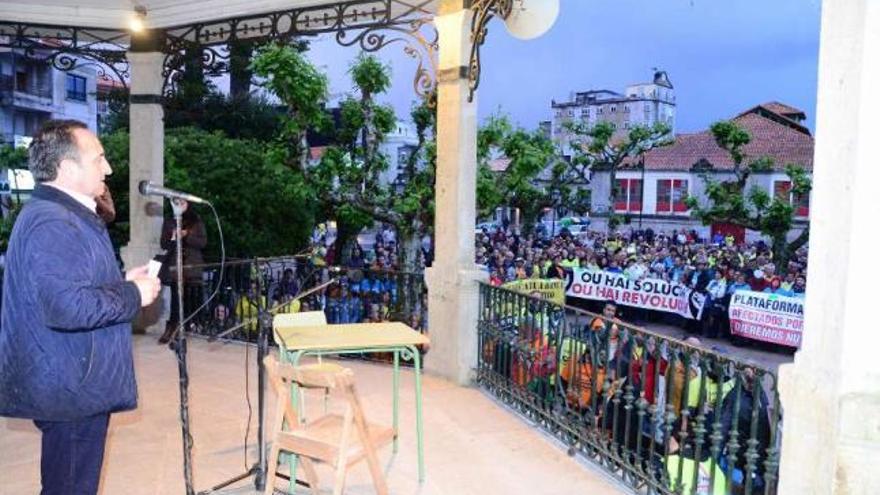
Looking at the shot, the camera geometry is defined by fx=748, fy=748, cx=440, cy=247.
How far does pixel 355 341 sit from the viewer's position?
4.34 m

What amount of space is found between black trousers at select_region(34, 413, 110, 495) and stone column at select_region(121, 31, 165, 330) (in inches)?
257

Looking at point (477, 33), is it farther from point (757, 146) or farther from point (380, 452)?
point (757, 146)

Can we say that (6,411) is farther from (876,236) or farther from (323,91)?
(323,91)

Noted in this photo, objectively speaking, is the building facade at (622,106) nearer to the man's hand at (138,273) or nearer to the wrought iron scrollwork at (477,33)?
the wrought iron scrollwork at (477,33)

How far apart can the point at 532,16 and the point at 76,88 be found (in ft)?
150

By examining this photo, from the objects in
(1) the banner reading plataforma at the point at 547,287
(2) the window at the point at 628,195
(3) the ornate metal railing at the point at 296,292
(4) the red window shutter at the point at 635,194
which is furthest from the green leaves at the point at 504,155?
(2) the window at the point at 628,195

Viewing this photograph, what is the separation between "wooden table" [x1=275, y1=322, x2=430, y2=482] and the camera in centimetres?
421

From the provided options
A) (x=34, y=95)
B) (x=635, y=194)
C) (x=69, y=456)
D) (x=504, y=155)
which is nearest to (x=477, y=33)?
(x=69, y=456)

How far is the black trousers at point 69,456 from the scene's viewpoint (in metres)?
2.84

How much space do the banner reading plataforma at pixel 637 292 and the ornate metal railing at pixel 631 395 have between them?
38.2ft

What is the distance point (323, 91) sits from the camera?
1314 cm

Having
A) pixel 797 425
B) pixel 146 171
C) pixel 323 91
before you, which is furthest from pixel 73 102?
pixel 797 425

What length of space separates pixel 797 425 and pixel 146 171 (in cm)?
811

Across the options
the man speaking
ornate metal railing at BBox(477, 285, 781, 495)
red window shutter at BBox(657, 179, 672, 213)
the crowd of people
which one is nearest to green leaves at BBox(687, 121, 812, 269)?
the crowd of people
